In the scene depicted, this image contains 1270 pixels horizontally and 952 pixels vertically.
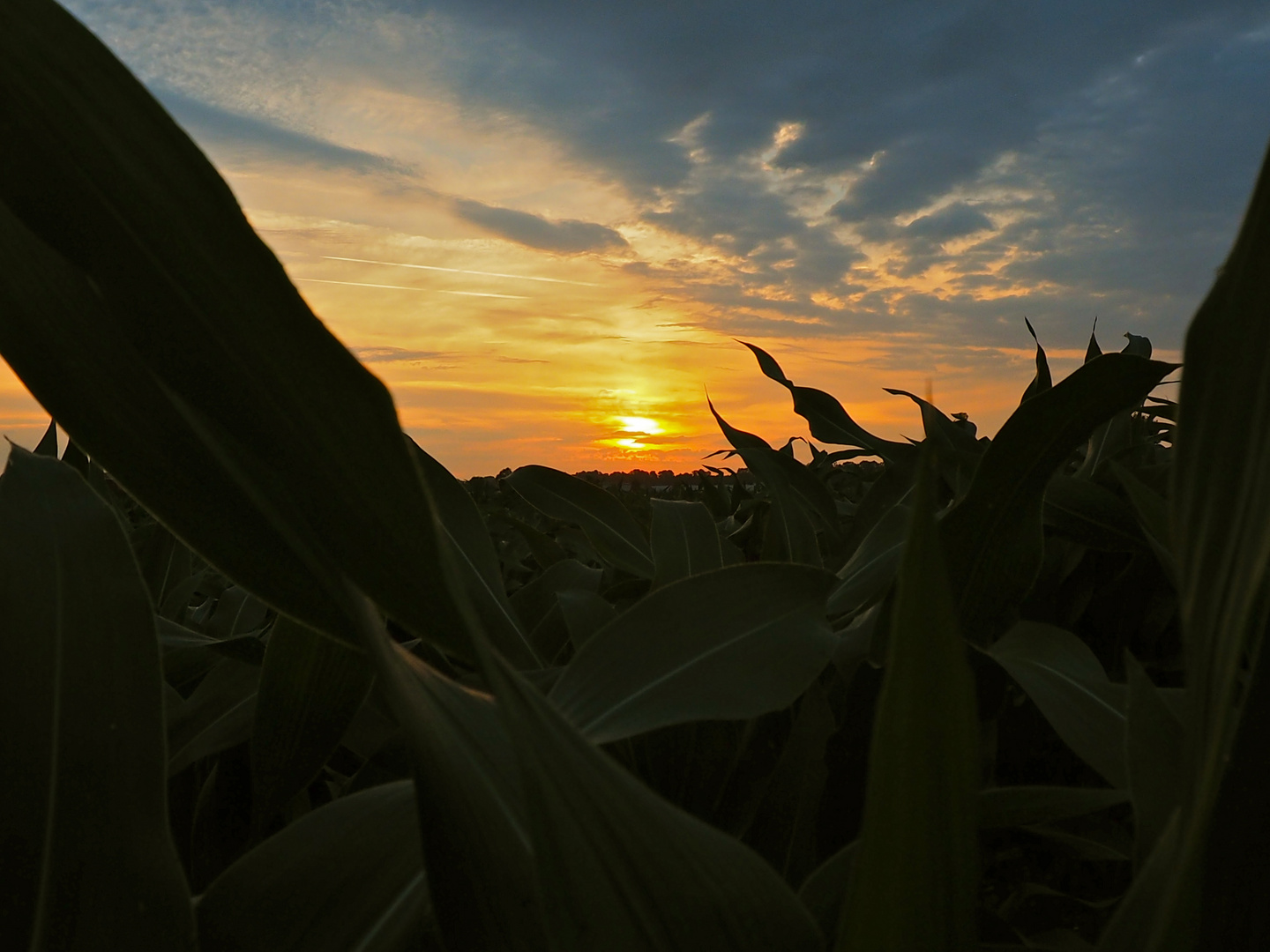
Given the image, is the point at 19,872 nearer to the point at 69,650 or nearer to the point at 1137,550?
the point at 69,650

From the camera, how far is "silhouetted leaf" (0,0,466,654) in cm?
23

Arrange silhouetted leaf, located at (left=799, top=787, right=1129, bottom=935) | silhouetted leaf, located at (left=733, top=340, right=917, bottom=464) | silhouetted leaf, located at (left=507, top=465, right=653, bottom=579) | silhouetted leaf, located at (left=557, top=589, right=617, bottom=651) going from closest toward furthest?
silhouetted leaf, located at (left=799, top=787, right=1129, bottom=935) → silhouetted leaf, located at (left=557, top=589, right=617, bottom=651) → silhouetted leaf, located at (left=507, top=465, right=653, bottom=579) → silhouetted leaf, located at (left=733, top=340, right=917, bottom=464)

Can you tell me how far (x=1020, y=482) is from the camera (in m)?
0.44

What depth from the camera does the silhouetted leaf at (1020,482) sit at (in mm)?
407

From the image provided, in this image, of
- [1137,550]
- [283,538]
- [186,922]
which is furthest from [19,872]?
[1137,550]

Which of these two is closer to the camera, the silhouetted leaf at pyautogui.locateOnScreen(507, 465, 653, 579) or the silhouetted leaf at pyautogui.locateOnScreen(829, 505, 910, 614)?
the silhouetted leaf at pyautogui.locateOnScreen(829, 505, 910, 614)

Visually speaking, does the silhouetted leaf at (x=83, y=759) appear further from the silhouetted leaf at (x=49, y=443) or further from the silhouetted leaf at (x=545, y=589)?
the silhouetted leaf at (x=49, y=443)

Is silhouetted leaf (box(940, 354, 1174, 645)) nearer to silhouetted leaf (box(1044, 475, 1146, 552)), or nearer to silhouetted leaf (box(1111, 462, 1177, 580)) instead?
silhouetted leaf (box(1111, 462, 1177, 580))

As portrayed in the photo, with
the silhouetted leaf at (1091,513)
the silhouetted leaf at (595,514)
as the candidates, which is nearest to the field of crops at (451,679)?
the silhouetted leaf at (1091,513)

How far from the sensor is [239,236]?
234 millimetres

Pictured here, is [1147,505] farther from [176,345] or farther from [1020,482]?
[176,345]

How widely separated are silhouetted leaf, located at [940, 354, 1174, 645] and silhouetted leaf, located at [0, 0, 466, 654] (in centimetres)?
27

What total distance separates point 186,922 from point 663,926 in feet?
0.66

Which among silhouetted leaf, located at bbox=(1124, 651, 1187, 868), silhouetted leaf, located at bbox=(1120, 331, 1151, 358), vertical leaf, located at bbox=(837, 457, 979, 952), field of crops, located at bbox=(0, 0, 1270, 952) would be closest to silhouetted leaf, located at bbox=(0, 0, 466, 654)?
field of crops, located at bbox=(0, 0, 1270, 952)
